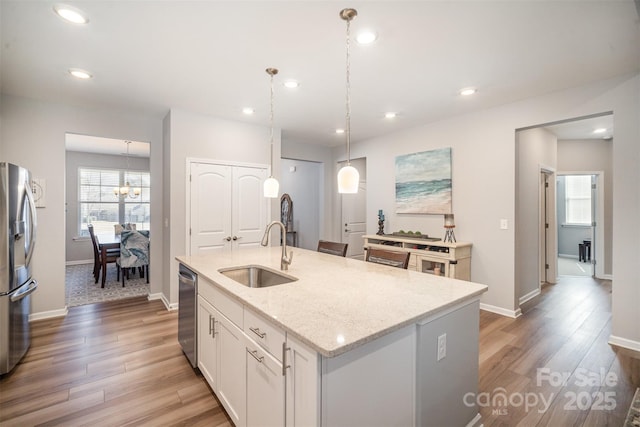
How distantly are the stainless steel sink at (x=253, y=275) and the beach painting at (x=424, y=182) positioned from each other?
2930 millimetres

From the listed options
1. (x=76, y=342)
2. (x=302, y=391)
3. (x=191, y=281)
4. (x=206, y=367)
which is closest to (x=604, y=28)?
(x=302, y=391)

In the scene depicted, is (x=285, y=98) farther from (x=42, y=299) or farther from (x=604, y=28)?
(x=42, y=299)

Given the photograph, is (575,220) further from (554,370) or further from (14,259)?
(14,259)

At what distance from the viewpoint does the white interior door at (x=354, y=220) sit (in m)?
6.34

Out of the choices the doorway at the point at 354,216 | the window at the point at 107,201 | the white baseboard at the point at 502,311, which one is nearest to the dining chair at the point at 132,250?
the window at the point at 107,201

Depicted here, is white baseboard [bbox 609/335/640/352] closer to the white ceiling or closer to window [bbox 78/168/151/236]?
the white ceiling

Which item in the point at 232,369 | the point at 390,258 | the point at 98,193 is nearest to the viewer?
the point at 232,369

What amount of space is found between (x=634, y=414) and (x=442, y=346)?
163cm

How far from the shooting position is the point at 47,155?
11.7ft

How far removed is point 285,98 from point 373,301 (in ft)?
8.97

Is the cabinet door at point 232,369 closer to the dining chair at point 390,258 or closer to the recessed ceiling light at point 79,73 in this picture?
the dining chair at point 390,258

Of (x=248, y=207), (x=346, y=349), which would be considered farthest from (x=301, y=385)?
(x=248, y=207)

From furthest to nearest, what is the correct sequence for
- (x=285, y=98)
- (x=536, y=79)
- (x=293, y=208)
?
(x=293, y=208)
(x=285, y=98)
(x=536, y=79)

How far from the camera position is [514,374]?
7.80ft
